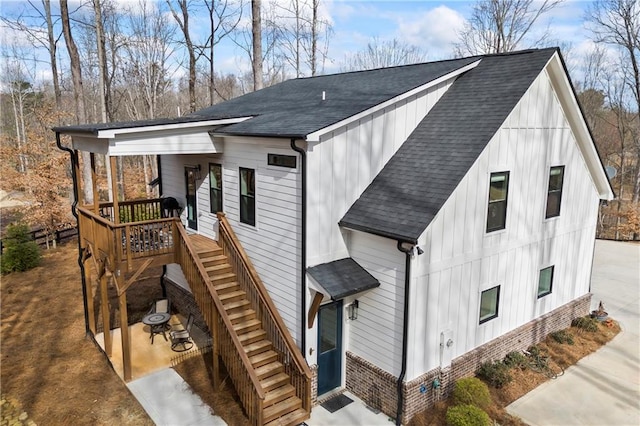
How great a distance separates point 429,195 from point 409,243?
3.92ft

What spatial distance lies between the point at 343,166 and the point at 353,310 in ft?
9.91

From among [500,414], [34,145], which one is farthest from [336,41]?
[500,414]

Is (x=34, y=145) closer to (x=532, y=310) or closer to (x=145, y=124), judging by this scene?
(x=145, y=124)

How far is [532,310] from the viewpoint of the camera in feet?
35.8

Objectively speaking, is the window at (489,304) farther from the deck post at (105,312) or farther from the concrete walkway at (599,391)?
the deck post at (105,312)

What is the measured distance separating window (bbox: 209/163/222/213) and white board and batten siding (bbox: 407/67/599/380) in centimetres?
541

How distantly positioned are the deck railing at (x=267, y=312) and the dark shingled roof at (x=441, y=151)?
7.92 ft

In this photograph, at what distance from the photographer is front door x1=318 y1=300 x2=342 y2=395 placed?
890cm

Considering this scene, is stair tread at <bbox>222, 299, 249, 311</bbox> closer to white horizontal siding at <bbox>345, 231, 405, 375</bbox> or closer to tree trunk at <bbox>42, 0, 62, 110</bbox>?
white horizontal siding at <bbox>345, 231, 405, 375</bbox>

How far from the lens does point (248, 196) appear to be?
9.58 m

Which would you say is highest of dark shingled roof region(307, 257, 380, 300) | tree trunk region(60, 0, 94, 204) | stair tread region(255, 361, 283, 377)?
tree trunk region(60, 0, 94, 204)

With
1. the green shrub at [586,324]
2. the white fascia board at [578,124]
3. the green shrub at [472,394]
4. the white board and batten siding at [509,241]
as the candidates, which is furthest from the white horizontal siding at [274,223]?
the green shrub at [586,324]

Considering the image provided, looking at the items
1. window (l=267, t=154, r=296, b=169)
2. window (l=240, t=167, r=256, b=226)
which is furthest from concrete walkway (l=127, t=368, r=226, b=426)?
window (l=267, t=154, r=296, b=169)

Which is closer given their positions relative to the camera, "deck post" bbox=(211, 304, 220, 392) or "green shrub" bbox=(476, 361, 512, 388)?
"deck post" bbox=(211, 304, 220, 392)
